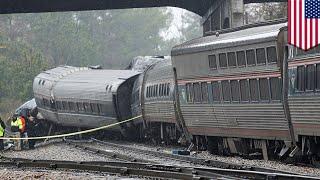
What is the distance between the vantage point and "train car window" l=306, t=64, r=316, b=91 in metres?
15.9

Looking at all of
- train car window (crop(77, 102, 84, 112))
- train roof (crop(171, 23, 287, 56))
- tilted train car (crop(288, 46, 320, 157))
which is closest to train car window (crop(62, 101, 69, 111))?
train car window (crop(77, 102, 84, 112))

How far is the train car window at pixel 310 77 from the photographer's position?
15.9m

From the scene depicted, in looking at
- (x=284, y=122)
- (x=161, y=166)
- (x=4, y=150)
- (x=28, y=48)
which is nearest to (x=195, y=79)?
(x=284, y=122)

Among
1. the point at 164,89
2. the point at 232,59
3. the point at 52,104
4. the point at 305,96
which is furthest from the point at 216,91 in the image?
the point at 52,104

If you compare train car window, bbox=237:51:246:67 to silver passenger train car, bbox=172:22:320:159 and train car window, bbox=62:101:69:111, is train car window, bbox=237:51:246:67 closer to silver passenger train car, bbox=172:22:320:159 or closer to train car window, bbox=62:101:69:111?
silver passenger train car, bbox=172:22:320:159

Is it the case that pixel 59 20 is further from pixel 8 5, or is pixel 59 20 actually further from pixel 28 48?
pixel 8 5

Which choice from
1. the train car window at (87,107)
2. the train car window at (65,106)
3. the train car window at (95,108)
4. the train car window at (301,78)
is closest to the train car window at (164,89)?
the train car window at (95,108)

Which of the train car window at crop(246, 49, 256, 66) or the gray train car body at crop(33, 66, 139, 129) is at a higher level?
the train car window at crop(246, 49, 256, 66)

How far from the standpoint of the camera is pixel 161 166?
1567cm

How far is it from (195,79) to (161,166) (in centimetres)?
692

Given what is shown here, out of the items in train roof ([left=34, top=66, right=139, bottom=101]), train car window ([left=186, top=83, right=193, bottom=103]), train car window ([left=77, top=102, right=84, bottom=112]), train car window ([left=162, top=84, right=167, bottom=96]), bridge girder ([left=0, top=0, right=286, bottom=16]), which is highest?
bridge girder ([left=0, top=0, right=286, bottom=16])

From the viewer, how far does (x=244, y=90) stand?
19266mm

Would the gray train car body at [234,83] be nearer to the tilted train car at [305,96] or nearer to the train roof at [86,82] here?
the tilted train car at [305,96]

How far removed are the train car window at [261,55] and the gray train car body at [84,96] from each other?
14.6 metres
